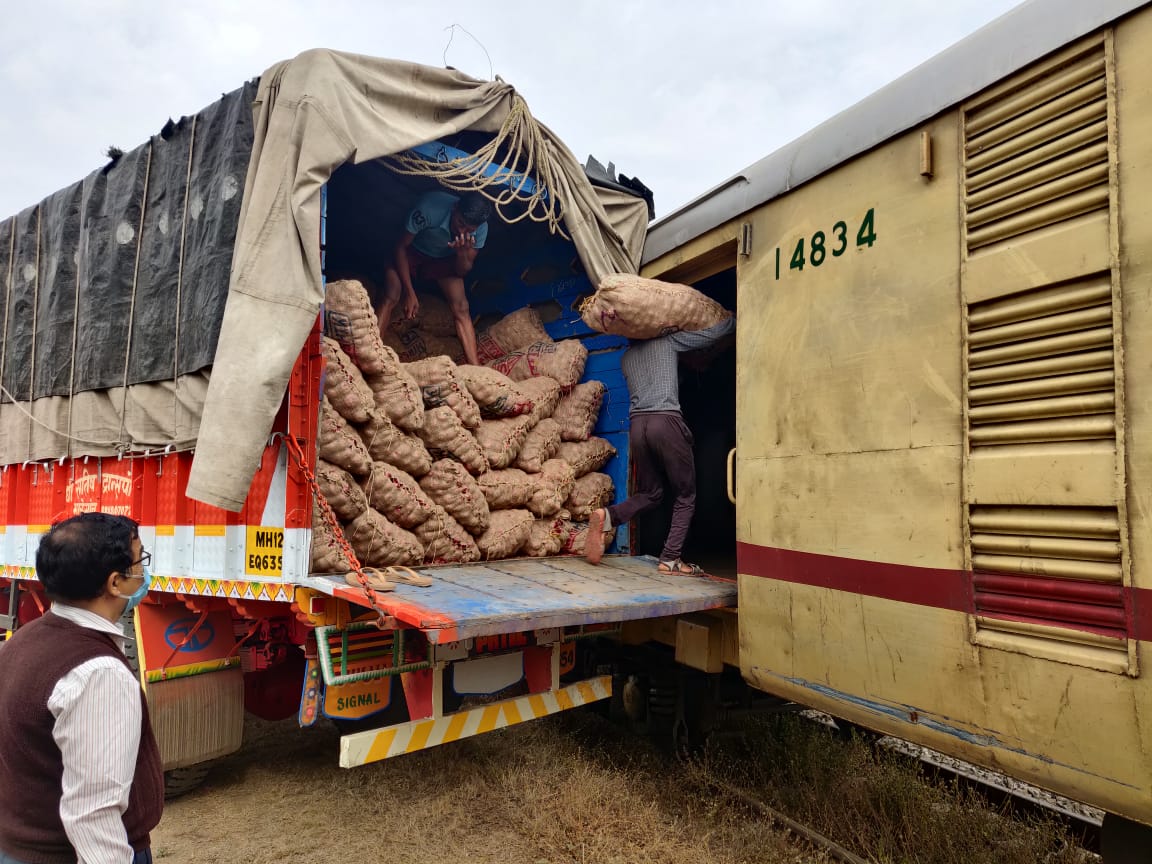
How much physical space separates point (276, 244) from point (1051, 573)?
3.09 meters

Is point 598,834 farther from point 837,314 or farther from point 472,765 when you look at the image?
point 837,314

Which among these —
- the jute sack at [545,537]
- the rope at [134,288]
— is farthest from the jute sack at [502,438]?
the rope at [134,288]

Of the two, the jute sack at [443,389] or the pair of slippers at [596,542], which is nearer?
the jute sack at [443,389]

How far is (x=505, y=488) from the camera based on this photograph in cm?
427

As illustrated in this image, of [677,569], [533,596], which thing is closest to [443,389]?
[533,596]

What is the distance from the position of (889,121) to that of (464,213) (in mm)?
2637

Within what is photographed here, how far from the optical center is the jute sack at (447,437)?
13.2 feet

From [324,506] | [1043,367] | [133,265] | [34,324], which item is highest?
[133,265]

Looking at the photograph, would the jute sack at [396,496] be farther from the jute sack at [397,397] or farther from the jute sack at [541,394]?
the jute sack at [541,394]

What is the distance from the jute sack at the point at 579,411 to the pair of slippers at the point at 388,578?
1774 millimetres

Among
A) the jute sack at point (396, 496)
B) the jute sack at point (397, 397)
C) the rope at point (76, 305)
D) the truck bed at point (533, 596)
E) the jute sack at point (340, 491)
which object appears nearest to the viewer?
the truck bed at point (533, 596)

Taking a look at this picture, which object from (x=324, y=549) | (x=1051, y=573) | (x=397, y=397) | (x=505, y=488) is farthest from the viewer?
(x=505, y=488)

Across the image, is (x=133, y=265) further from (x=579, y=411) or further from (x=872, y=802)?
(x=872, y=802)

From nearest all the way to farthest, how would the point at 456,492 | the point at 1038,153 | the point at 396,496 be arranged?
the point at 1038,153
the point at 396,496
the point at 456,492
